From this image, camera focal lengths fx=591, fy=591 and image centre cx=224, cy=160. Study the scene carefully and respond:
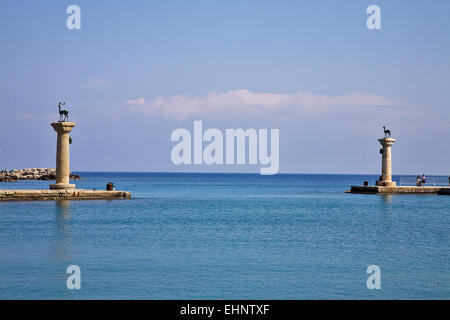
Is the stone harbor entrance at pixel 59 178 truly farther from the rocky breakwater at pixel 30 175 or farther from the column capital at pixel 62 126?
the rocky breakwater at pixel 30 175

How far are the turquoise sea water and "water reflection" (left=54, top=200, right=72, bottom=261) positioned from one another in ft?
0.14

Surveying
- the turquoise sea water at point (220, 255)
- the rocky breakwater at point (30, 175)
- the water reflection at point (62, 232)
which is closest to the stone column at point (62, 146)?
the water reflection at point (62, 232)

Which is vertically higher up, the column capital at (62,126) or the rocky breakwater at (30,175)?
the column capital at (62,126)

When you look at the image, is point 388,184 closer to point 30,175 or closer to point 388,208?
point 388,208

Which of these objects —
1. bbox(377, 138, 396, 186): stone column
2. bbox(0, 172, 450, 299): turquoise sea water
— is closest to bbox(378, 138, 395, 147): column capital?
bbox(377, 138, 396, 186): stone column

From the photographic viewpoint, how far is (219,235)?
29.4 metres

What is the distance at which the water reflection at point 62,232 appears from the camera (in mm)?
22344

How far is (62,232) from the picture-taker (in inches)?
1156

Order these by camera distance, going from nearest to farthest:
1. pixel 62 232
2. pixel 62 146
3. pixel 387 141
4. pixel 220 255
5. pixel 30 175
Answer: pixel 220 255, pixel 62 232, pixel 62 146, pixel 387 141, pixel 30 175

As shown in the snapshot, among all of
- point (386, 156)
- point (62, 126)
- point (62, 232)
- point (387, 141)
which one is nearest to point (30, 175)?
point (62, 126)

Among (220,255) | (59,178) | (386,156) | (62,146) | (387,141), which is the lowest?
(220,255)

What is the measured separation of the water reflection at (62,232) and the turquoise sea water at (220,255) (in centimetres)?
4

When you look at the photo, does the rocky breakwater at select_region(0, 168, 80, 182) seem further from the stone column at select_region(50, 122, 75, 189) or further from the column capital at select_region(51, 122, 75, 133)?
the column capital at select_region(51, 122, 75, 133)

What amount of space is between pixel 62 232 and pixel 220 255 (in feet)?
34.4
